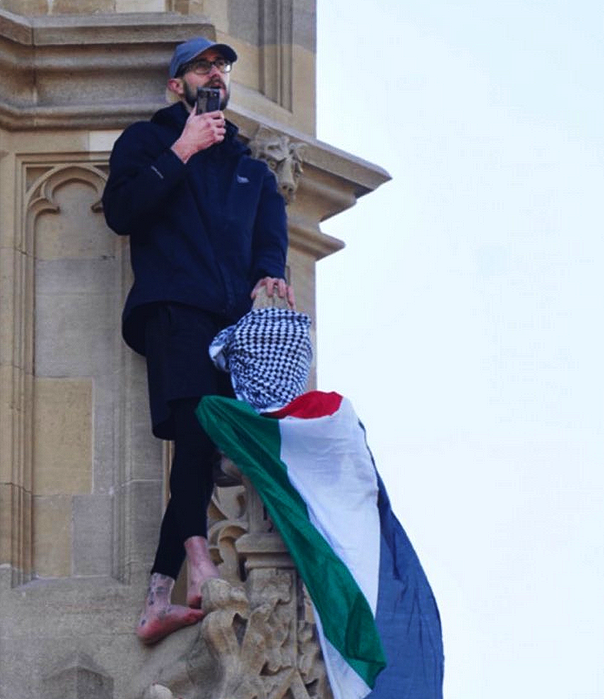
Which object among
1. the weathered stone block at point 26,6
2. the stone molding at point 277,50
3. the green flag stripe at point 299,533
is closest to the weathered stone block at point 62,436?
the green flag stripe at point 299,533

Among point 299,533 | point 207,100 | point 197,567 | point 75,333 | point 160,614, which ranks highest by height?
point 207,100

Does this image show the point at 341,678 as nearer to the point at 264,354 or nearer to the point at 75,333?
→ the point at 264,354

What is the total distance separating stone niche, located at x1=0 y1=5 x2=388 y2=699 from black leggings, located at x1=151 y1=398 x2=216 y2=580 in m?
0.16

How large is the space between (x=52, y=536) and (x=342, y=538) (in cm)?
130

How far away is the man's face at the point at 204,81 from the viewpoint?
2588 centimetres

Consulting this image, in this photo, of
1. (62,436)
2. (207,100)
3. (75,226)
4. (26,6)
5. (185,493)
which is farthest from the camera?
(26,6)

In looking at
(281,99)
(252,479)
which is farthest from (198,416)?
(281,99)

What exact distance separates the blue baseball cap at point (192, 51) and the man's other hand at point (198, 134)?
268 millimetres

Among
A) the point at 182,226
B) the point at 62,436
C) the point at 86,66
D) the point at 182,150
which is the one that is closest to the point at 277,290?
the point at 182,226

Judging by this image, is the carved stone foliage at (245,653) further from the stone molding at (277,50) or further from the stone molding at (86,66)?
the stone molding at (277,50)

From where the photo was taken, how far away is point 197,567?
82.3ft

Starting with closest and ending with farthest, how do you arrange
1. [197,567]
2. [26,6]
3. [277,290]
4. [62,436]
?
[197,567] < [277,290] < [62,436] < [26,6]

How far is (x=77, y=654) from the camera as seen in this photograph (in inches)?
992

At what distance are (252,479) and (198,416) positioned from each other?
36 centimetres
